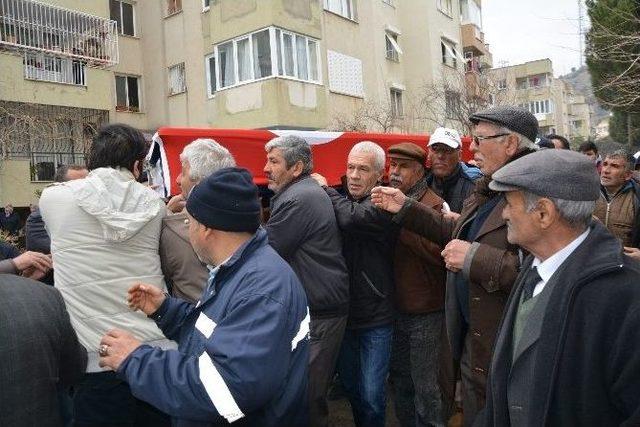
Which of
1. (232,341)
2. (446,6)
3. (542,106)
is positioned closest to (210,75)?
(446,6)

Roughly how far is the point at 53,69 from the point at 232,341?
19454 millimetres

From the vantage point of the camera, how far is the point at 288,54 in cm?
1748

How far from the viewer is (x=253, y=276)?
1.88 metres

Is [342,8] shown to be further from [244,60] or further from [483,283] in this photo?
[483,283]

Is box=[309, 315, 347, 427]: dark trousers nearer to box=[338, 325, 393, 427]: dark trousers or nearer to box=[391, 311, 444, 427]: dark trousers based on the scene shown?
box=[338, 325, 393, 427]: dark trousers

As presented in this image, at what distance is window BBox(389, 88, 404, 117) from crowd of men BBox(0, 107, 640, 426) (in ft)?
63.7

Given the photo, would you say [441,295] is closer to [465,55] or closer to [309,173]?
[309,173]

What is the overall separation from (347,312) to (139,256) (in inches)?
54.0

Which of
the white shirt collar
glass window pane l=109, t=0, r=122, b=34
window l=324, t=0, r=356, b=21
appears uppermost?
glass window pane l=109, t=0, r=122, b=34

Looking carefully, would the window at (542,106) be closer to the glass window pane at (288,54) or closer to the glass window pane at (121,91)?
the glass window pane at (288,54)

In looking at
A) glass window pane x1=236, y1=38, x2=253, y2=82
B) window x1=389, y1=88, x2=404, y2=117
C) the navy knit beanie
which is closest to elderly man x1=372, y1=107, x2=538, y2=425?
the navy knit beanie

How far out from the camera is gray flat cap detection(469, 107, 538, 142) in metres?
2.92

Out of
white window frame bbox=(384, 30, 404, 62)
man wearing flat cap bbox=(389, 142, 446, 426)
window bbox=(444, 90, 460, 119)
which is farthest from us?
white window frame bbox=(384, 30, 404, 62)

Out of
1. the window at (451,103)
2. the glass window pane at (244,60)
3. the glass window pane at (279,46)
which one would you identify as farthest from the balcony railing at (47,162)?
the window at (451,103)
